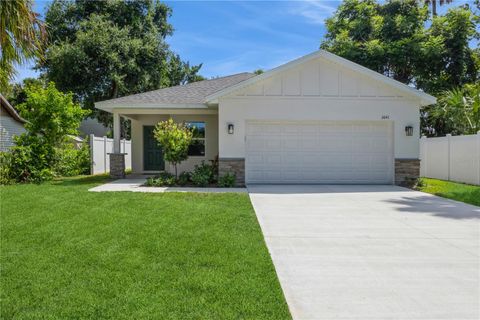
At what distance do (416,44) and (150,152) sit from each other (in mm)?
17124

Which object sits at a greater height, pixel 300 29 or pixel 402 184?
pixel 300 29

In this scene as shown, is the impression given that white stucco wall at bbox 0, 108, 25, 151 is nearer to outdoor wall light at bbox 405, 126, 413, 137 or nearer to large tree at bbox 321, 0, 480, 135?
outdoor wall light at bbox 405, 126, 413, 137

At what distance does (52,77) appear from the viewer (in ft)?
78.5

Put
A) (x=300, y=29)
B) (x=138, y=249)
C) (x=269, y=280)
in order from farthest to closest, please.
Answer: (x=300, y=29) < (x=138, y=249) < (x=269, y=280)

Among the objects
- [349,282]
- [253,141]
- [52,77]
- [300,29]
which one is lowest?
[349,282]

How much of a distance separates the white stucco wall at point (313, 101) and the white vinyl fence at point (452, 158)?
2.36 meters

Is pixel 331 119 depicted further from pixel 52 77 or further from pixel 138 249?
pixel 52 77

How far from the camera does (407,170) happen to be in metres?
13.1

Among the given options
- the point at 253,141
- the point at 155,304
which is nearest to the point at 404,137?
the point at 253,141

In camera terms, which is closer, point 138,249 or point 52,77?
point 138,249

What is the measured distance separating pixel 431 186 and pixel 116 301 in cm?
1223

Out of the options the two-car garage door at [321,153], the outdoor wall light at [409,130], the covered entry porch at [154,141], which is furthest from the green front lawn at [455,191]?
the covered entry porch at [154,141]

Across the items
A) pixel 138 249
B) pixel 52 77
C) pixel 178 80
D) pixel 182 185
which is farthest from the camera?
pixel 178 80

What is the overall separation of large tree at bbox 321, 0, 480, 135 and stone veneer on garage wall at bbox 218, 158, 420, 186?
10.0 metres
